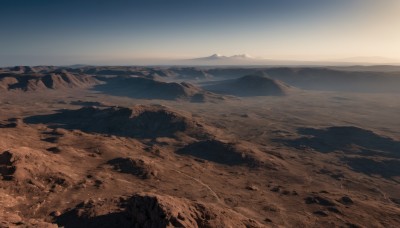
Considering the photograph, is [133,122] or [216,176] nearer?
[216,176]

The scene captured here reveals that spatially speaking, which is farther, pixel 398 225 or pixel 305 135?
pixel 305 135

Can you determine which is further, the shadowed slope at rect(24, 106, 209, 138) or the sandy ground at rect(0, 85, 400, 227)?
the shadowed slope at rect(24, 106, 209, 138)

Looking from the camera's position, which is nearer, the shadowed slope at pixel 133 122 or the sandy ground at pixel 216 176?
the sandy ground at pixel 216 176

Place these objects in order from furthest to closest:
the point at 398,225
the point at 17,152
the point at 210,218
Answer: the point at 17,152 → the point at 398,225 → the point at 210,218

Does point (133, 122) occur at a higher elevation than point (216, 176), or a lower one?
higher

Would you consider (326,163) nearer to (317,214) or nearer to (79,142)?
(317,214)

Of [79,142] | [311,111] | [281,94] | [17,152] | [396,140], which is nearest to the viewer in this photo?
[17,152]

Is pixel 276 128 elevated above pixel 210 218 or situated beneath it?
situated beneath

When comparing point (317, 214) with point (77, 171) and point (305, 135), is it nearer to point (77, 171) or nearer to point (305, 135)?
point (77, 171)

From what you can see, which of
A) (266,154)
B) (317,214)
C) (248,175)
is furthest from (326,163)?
(317,214)

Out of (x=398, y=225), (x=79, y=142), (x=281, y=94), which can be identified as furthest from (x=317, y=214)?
(x=281, y=94)
